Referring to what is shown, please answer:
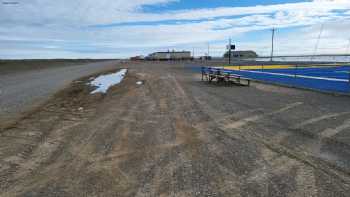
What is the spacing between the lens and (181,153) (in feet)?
18.7

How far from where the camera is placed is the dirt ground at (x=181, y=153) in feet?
14.1

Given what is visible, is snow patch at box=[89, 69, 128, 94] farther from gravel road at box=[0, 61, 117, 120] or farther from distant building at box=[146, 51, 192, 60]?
distant building at box=[146, 51, 192, 60]

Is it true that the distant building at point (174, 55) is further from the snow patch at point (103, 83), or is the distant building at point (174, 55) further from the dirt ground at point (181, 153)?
the dirt ground at point (181, 153)

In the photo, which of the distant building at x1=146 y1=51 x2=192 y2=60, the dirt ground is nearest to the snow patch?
the dirt ground

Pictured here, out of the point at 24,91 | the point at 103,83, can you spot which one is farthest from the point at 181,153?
the point at 103,83

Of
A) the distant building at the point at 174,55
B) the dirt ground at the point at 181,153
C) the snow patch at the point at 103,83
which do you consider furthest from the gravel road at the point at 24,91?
the distant building at the point at 174,55

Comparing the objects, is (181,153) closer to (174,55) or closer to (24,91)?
(24,91)

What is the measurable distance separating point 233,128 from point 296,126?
1.51m

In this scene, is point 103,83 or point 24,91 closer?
point 24,91

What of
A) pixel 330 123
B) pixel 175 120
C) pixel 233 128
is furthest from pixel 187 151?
pixel 330 123

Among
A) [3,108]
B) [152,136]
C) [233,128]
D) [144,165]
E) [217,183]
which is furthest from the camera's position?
[3,108]

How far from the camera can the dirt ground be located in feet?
14.1

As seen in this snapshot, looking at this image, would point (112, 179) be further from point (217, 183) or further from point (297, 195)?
point (297, 195)

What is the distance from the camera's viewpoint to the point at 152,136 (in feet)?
22.9
